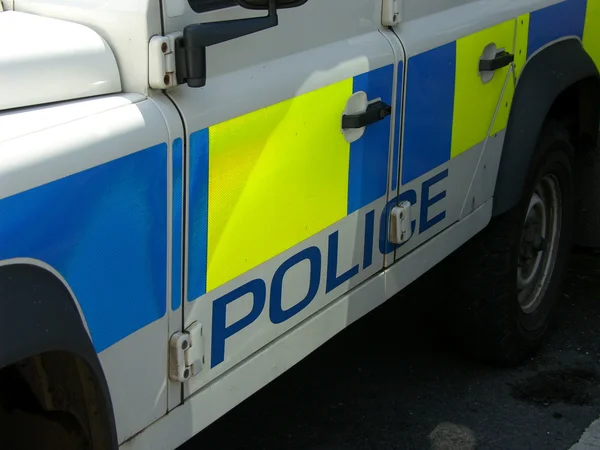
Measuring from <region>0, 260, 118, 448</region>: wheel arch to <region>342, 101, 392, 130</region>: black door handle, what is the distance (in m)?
0.87

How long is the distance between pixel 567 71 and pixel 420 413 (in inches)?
46.7

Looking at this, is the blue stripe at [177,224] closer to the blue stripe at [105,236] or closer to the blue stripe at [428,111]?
the blue stripe at [105,236]

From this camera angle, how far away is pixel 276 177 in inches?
78.4

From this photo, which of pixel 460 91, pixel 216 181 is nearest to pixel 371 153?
pixel 460 91

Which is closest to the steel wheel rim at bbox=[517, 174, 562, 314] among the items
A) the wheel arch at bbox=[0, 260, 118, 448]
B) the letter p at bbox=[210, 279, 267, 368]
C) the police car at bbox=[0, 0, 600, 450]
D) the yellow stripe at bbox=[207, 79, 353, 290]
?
the police car at bbox=[0, 0, 600, 450]

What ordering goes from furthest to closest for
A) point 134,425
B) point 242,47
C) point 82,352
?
point 242,47
point 134,425
point 82,352

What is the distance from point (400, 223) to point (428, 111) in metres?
0.31

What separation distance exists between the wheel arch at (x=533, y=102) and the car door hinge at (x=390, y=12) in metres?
0.73

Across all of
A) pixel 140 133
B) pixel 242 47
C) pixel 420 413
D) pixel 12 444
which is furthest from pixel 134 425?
pixel 420 413

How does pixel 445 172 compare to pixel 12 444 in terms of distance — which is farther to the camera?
pixel 445 172

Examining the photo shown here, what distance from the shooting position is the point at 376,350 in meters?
3.60

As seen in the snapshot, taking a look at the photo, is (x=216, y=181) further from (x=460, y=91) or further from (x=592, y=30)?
(x=592, y=30)

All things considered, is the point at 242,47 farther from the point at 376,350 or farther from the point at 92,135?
the point at 376,350

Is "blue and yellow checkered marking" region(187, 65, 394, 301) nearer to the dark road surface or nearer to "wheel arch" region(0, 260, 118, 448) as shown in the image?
"wheel arch" region(0, 260, 118, 448)
